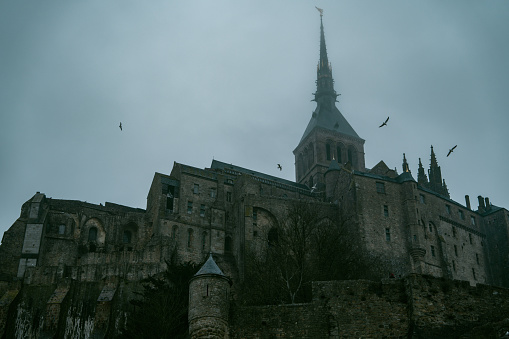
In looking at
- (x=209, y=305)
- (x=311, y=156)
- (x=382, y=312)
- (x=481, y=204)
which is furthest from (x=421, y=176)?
(x=209, y=305)

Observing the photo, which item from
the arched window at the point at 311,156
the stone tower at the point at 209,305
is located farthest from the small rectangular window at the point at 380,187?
the arched window at the point at 311,156

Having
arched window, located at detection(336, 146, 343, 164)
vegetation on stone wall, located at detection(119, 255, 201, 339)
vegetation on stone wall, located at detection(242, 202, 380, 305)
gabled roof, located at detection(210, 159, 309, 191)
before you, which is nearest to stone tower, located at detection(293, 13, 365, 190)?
arched window, located at detection(336, 146, 343, 164)

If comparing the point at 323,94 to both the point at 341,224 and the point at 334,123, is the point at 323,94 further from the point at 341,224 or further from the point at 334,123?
the point at 341,224

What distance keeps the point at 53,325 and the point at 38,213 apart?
1465 cm

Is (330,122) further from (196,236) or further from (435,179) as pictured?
(196,236)

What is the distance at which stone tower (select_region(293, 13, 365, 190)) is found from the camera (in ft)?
303

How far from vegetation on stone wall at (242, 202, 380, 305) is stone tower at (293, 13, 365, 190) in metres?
36.7

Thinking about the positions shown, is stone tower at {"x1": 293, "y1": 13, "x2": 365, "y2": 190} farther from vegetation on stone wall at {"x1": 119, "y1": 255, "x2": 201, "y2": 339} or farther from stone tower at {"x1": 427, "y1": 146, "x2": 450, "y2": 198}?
vegetation on stone wall at {"x1": 119, "y1": 255, "x2": 201, "y2": 339}

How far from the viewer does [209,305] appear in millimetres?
27719

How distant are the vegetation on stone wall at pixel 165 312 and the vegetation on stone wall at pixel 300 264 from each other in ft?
15.7

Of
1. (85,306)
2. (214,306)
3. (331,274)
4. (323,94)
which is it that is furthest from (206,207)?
(323,94)

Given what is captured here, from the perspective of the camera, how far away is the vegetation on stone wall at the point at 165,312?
30406mm

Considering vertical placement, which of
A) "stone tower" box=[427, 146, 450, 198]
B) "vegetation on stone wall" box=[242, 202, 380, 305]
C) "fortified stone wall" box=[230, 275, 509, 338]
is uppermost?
"stone tower" box=[427, 146, 450, 198]

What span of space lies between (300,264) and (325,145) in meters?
57.5
